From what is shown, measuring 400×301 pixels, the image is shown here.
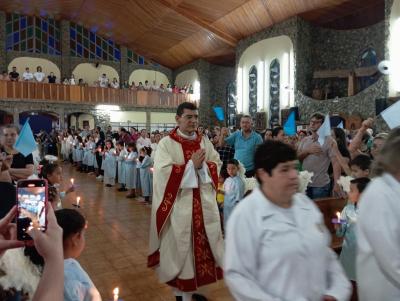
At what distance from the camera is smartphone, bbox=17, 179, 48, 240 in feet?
4.45

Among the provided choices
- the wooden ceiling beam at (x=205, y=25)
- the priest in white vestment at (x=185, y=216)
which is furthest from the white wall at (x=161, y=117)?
the priest in white vestment at (x=185, y=216)

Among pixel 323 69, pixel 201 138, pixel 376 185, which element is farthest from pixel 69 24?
pixel 376 185

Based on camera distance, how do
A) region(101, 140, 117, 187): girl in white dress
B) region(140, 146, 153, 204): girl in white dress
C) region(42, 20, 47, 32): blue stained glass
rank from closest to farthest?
region(140, 146, 153, 204): girl in white dress < region(101, 140, 117, 187): girl in white dress < region(42, 20, 47, 32): blue stained glass

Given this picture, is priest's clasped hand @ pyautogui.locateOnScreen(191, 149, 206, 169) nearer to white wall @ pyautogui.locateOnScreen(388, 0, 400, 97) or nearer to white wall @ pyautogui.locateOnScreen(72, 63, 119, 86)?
white wall @ pyautogui.locateOnScreen(388, 0, 400, 97)

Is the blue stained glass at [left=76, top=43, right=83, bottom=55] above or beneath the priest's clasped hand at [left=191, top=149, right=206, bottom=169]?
above

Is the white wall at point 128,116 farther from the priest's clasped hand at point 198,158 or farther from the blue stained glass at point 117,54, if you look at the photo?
the priest's clasped hand at point 198,158

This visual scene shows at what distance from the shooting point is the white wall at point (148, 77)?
26469 millimetres

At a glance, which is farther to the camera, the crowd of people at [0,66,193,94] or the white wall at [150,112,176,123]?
the white wall at [150,112,176,123]

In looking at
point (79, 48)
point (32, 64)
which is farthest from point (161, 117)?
point (32, 64)

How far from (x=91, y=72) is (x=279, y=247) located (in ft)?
82.5

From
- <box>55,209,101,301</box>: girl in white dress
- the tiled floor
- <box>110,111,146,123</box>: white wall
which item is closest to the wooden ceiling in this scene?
<box>110,111,146,123</box>: white wall

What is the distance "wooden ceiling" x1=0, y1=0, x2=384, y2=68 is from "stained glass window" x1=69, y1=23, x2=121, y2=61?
823 millimetres

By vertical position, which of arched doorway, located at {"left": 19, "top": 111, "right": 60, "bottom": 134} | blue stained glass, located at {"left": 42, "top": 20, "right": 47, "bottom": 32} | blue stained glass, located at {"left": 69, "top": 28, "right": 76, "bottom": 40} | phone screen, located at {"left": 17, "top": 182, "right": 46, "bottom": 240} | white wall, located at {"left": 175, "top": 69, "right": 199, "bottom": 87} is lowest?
phone screen, located at {"left": 17, "top": 182, "right": 46, "bottom": 240}

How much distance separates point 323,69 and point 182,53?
9667mm
